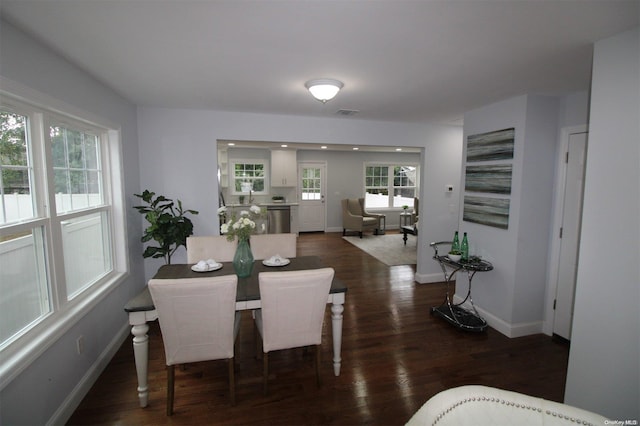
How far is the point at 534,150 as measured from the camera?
293 cm

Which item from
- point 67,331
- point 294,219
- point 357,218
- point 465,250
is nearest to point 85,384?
point 67,331

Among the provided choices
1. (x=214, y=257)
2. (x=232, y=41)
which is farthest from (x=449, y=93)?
(x=214, y=257)

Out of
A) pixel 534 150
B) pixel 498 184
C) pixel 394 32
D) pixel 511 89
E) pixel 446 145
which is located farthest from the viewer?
pixel 446 145

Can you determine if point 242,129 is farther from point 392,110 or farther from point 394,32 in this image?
point 394,32

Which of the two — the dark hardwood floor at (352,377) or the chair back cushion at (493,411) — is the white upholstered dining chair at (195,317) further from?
the chair back cushion at (493,411)

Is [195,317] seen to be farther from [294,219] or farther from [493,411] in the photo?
[294,219]

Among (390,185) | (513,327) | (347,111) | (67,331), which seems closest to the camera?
(67,331)

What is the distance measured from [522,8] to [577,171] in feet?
7.10

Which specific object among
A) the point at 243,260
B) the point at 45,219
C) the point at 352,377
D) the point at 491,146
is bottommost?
the point at 352,377

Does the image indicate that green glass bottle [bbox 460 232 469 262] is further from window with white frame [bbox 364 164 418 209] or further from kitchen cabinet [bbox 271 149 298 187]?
window with white frame [bbox 364 164 418 209]

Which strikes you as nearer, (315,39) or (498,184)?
(315,39)

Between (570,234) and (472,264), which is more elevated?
(570,234)

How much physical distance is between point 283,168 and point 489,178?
5.54 meters

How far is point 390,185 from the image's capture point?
30.3ft
